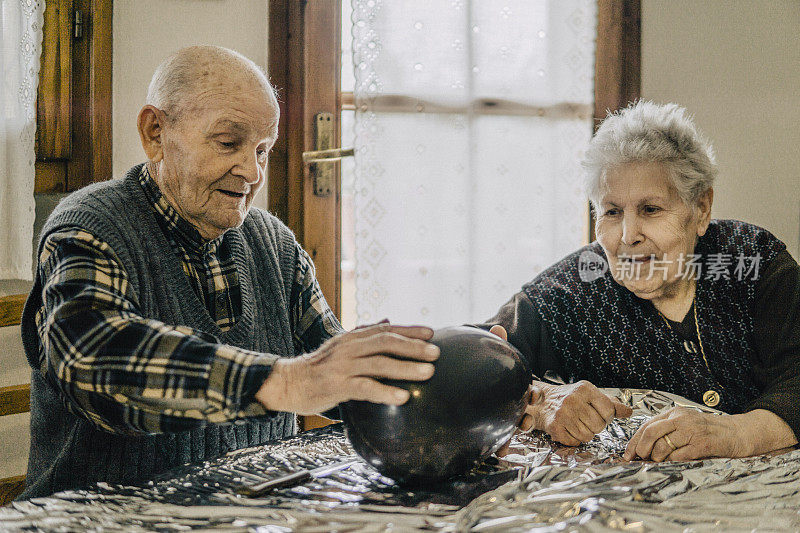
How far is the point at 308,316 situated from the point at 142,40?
43.4 inches

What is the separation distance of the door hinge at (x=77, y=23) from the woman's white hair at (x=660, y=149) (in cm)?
147

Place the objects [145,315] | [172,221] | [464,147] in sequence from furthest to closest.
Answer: [464,147], [172,221], [145,315]

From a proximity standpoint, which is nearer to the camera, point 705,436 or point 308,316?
point 705,436

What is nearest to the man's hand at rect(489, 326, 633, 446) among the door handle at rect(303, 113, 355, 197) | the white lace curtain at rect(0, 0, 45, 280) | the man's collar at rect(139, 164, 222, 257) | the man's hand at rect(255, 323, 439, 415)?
the man's hand at rect(255, 323, 439, 415)

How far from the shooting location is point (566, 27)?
2.53 metres

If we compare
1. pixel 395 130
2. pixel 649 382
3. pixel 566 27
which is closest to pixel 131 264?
pixel 649 382

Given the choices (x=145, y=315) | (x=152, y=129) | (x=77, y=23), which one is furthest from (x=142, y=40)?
(x=145, y=315)

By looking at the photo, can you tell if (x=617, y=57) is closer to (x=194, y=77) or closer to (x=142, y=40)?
(x=142, y=40)

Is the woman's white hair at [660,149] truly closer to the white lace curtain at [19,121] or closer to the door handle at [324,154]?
the door handle at [324,154]

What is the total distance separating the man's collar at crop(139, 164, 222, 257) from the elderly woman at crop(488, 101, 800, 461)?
2.33 feet

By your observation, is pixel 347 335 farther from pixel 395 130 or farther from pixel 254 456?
pixel 395 130

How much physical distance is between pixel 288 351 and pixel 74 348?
1.86 ft

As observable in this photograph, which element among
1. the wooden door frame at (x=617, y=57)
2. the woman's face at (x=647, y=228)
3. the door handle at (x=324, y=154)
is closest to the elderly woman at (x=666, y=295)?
the woman's face at (x=647, y=228)

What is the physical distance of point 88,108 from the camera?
1995mm
